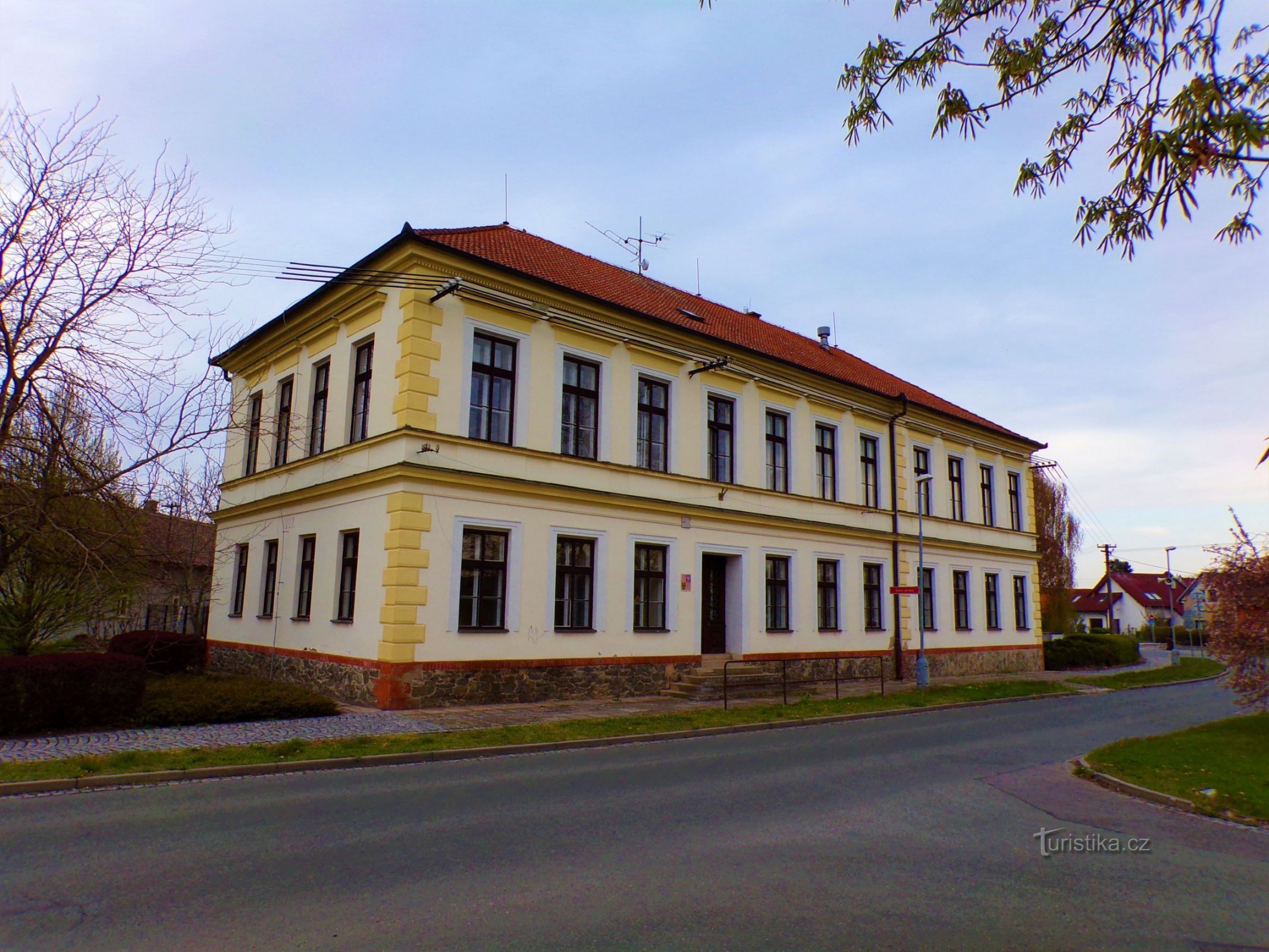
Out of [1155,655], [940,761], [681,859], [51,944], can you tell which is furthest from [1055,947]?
[1155,655]

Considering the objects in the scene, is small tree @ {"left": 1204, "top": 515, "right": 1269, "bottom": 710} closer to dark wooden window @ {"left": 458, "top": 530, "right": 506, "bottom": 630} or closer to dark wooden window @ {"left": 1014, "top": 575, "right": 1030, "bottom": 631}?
dark wooden window @ {"left": 458, "top": 530, "right": 506, "bottom": 630}

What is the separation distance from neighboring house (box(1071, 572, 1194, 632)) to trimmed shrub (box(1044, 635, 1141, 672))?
52.2 m

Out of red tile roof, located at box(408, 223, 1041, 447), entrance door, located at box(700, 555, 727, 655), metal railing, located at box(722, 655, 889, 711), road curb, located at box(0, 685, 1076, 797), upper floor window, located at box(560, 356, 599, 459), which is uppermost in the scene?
red tile roof, located at box(408, 223, 1041, 447)

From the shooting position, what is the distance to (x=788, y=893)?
529 centimetres

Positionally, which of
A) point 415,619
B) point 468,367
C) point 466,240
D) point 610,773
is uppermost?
point 466,240

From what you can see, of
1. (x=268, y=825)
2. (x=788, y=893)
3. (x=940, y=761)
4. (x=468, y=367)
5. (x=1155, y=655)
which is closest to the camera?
(x=788, y=893)

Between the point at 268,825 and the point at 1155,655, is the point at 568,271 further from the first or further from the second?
the point at 1155,655

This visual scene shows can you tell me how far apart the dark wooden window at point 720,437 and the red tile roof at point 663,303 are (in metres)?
1.60

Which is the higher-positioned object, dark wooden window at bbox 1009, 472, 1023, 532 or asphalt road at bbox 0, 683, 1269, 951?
dark wooden window at bbox 1009, 472, 1023, 532

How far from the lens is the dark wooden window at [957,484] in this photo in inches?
1141

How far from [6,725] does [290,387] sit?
11179mm

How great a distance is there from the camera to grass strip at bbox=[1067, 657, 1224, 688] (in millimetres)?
25594

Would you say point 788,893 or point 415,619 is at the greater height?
point 415,619

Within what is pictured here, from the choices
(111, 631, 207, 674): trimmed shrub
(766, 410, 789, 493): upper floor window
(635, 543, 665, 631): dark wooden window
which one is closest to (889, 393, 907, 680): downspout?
(766, 410, 789, 493): upper floor window
